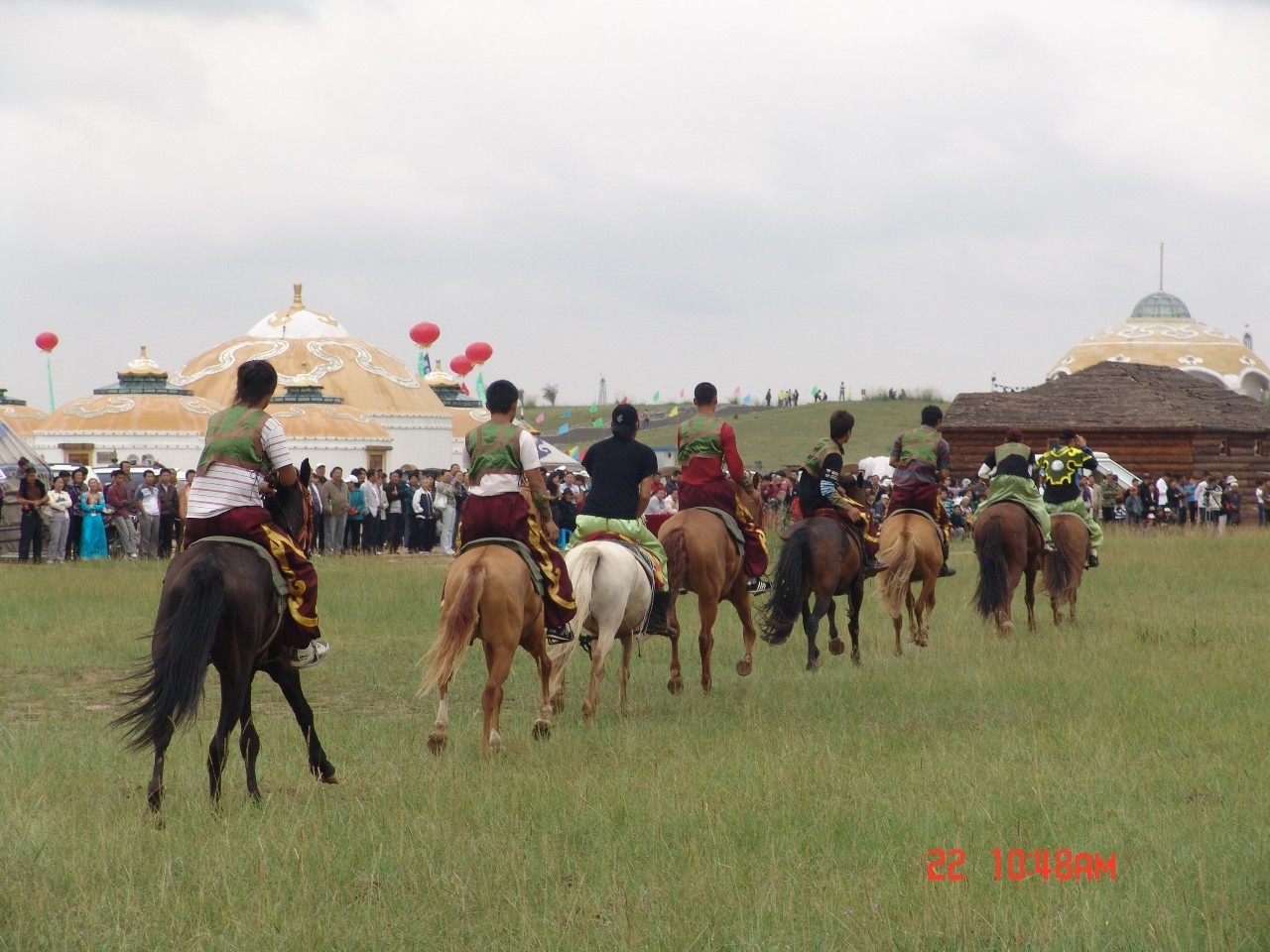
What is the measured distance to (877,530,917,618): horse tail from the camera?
1420 cm

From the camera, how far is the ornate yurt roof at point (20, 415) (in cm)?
5466

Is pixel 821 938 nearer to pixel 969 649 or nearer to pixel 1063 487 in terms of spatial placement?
pixel 969 649

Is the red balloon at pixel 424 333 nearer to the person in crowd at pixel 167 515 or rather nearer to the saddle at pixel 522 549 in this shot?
the person in crowd at pixel 167 515

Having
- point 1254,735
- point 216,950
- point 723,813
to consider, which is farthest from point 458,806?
point 1254,735

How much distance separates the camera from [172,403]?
53219 millimetres

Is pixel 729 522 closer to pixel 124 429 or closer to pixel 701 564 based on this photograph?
pixel 701 564

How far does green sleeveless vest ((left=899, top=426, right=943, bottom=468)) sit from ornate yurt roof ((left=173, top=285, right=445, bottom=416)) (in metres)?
47.1

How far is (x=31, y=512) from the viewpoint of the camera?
2458cm

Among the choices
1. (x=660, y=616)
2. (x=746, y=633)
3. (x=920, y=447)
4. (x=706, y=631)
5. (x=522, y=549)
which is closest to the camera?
(x=522, y=549)

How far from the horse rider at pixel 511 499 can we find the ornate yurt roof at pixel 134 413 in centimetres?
4376

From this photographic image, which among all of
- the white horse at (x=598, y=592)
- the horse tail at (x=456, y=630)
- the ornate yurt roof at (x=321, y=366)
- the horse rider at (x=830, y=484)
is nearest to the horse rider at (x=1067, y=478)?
the horse rider at (x=830, y=484)

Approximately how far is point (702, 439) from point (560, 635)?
2.86 m

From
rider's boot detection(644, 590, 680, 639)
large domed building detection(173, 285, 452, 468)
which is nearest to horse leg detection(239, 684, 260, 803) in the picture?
rider's boot detection(644, 590, 680, 639)
